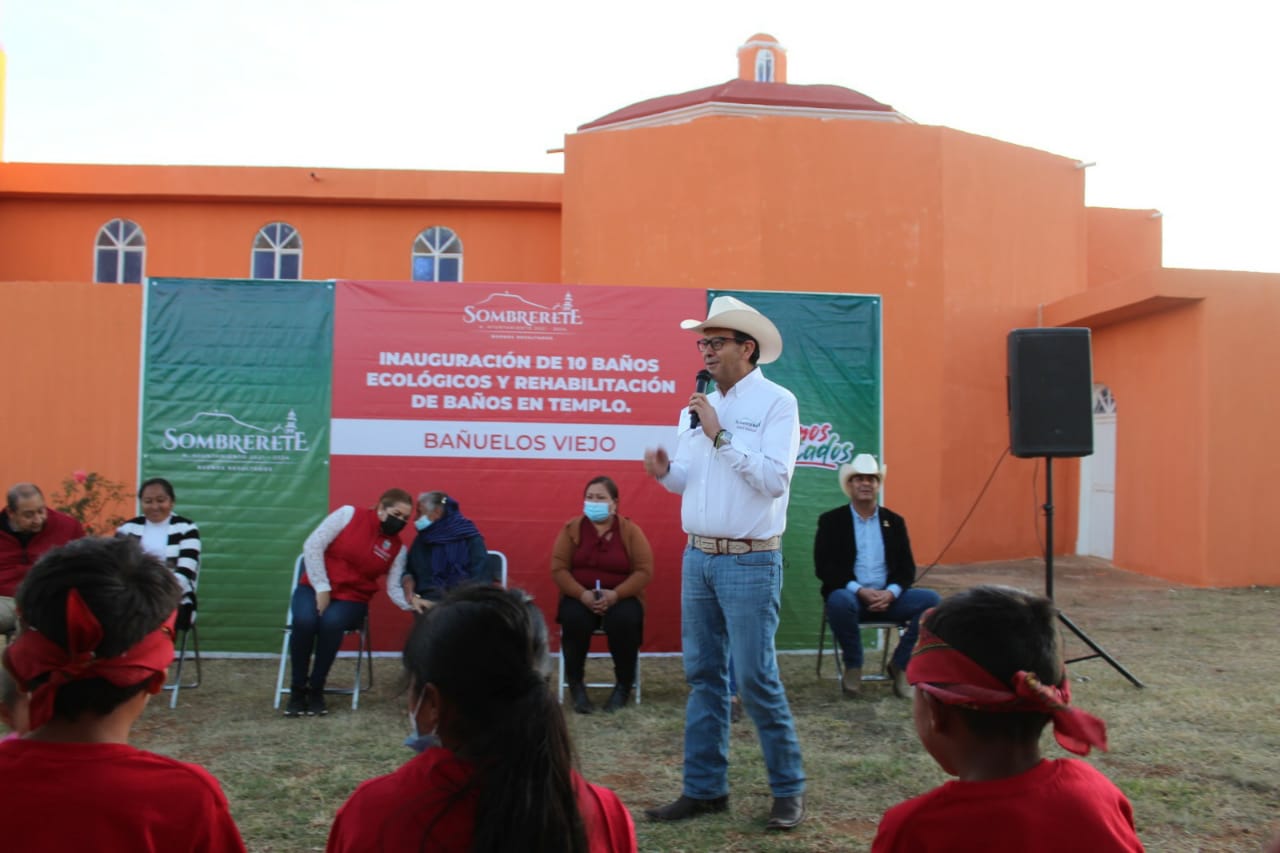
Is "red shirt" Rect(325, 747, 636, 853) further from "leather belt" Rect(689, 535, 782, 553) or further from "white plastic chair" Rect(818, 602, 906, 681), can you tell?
"white plastic chair" Rect(818, 602, 906, 681)

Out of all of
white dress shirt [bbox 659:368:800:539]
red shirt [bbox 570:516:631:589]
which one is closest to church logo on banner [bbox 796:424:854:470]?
red shirt [bbox 570:516:631:589]

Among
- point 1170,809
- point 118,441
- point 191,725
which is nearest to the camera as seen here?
point 1170,809

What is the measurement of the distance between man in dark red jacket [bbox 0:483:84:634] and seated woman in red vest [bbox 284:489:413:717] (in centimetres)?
126

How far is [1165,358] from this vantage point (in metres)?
10.9

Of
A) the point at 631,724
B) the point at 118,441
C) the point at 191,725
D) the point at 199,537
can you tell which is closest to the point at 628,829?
the point at 631,724

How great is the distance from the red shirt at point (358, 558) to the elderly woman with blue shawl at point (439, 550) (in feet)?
0.63

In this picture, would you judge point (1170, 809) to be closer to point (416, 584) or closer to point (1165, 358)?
point (416, 584)

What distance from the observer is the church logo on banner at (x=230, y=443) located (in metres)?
6.29

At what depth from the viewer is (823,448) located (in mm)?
6555

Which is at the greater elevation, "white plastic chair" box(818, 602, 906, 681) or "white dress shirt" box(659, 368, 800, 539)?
"white dress shirt" box(659, 368, 800, 539)

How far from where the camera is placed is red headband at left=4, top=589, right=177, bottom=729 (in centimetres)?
151

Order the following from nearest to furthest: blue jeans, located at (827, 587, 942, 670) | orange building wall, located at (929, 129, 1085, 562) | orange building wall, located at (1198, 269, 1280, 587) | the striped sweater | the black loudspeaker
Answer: the striped sweater
blue jeans, located at (827, 587, 942, 670)
the black loudspeaker
orange building wall, located at (1198, 269, 1280, 587)
orange building wall, located at (929, 129, 1085, 562)

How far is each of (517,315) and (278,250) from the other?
10.1m

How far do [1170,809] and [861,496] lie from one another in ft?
8.31
